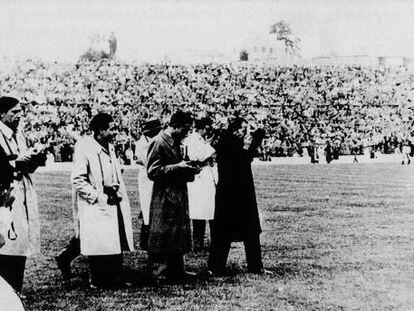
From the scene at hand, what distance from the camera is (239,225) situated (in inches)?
289

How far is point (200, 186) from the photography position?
9.61 metres

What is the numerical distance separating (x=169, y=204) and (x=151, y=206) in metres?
0.19

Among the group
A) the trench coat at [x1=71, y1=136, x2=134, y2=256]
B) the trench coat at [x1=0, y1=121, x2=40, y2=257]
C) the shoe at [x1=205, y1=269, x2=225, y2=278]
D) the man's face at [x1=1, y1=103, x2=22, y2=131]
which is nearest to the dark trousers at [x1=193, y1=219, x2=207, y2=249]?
the shoe at [x1=205, y1=269, x2=225, y2=278]

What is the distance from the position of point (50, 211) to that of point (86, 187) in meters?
7.41

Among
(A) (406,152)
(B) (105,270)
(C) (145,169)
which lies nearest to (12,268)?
(B) (105,270)

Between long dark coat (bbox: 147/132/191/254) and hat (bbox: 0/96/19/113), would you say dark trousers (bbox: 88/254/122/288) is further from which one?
hat (bbox: 0/96/19/113)

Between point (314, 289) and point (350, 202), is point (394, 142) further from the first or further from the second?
point (314, 289)

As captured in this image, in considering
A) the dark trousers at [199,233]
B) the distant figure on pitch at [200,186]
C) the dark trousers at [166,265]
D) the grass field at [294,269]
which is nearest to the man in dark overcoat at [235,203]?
the grass field at [294,269]

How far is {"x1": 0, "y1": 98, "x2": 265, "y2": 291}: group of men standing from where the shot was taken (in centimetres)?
584

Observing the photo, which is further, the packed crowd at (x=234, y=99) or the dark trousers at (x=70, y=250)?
the packed crowd at (x=234, y=99)

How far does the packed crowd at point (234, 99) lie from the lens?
1352 inches

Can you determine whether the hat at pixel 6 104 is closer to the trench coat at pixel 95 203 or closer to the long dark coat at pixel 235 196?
the trench coat at pixel 95 203

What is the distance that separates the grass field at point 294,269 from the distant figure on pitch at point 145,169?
31 cm

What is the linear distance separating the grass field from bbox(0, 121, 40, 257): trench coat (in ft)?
2.07
